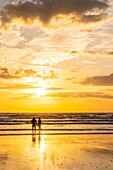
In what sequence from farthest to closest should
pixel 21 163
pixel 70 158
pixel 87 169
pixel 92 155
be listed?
pixel 92 155
pixel 70 158
pixel 21 163
pixel 87 169

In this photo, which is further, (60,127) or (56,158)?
(60,127)

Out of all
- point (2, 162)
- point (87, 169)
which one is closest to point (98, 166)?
point (87, 169)

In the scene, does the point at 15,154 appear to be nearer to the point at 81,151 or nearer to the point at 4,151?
the point at 4,151

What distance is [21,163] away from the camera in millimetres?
20172

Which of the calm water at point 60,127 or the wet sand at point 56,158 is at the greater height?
the calm water at point 60,127

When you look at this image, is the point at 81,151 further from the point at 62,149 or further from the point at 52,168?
the point at 52,168

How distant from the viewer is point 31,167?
18844mm

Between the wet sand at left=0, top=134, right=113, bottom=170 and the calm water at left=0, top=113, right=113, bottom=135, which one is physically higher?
the calm water at left=0, top=113, right=113, bottom=135

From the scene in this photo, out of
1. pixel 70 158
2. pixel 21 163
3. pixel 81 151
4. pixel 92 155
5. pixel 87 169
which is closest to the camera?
pixel 87 169

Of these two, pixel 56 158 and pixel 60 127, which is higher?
pixel 60 127

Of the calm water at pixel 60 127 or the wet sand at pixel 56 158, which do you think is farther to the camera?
the calm water at pixel 60 127

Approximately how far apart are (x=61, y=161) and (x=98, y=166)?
2666mm

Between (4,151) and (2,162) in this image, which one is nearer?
(2,162)

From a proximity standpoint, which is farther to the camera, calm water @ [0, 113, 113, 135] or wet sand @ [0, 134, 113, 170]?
calm water @ [0, 113, 113, 135]
